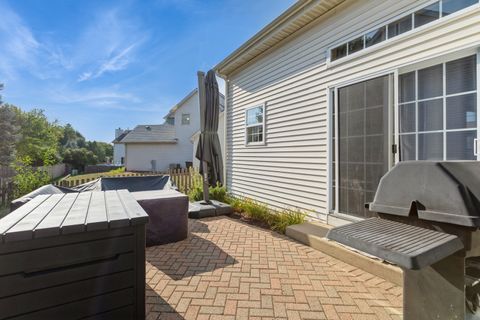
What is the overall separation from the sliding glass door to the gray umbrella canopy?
118 inches

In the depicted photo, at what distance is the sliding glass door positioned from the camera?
3.42 meters

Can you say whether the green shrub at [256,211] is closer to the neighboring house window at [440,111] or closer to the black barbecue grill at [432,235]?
the neighboring house window at [440,111]

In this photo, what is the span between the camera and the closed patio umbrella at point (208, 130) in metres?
5.92

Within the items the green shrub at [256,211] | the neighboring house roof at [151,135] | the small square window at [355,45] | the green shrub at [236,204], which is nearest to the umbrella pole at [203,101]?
the green shrub at [236,204]

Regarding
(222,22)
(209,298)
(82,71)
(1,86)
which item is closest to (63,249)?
(209,298)

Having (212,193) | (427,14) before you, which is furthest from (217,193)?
(427,14)

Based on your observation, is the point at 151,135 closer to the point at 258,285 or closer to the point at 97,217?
the point at 258,285

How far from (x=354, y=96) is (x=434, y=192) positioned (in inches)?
117

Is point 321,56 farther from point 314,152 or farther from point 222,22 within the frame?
point 222,22

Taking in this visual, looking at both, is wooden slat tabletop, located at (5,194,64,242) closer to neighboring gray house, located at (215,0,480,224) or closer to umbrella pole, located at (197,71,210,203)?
neighboring gray house, located at (215,0,480,224)

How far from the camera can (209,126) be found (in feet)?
19.9

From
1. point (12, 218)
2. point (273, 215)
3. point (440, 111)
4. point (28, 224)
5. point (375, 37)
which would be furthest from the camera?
point (273, 215)

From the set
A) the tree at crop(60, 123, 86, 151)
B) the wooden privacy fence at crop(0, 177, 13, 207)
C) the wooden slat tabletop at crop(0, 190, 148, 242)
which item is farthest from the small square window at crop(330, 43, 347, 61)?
the tree at crop(60, 123, 86, 151)

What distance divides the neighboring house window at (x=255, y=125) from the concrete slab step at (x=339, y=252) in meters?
2.70
